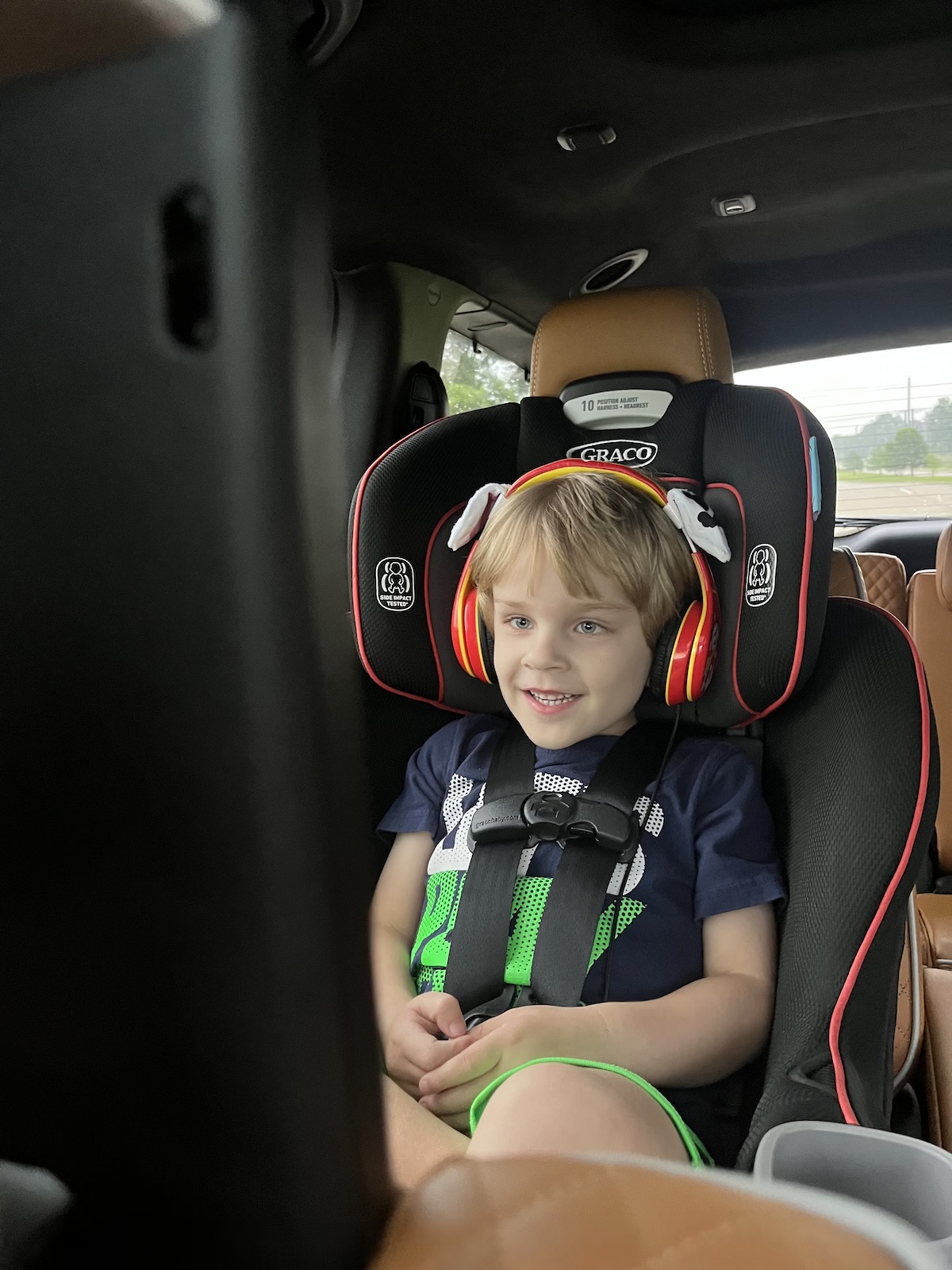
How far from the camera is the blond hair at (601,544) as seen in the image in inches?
→ 53.2

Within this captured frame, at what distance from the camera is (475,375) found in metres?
2.80

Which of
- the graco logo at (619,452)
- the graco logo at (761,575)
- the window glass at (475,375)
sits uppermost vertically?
the window glass at (475,375)

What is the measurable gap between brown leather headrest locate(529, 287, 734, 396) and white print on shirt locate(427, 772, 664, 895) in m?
0.65

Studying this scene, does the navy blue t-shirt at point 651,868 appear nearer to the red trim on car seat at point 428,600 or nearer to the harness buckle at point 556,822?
the harness buckle at point 556,822

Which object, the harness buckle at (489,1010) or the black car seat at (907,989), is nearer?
the harness buckle at (489,1010)

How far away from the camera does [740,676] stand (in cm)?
133

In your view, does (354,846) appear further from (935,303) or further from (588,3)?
(935,303)

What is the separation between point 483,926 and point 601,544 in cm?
51

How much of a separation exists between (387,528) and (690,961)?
738 millimetres

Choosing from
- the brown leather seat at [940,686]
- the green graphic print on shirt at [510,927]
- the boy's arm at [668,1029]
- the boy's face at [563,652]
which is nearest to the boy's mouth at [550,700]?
the boy's face at [563,652]

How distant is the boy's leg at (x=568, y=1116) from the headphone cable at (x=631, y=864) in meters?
0.32

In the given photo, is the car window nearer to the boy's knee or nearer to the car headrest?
the car headrest

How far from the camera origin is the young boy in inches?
44.6

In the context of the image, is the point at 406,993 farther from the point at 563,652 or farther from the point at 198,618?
the point at 198,618
